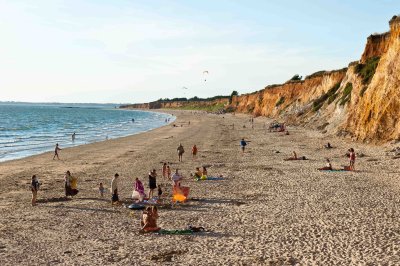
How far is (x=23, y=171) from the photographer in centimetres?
2916

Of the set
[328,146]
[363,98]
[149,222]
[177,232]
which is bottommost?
[177,232]

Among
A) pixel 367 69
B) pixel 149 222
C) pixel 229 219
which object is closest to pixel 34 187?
pixel 149 222

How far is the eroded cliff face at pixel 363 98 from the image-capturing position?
116 feet

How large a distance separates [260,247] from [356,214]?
559cm

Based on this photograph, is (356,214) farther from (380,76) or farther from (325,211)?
(380,76)

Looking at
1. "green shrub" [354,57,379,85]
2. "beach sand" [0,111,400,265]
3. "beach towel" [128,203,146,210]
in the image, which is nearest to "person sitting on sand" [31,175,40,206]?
"beach sand" [0,111,400,265]

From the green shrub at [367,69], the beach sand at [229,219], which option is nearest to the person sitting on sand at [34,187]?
the beach sand at [229,219]

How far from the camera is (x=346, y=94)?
52875 mm

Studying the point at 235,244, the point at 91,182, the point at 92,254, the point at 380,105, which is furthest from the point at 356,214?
the point at 380,105

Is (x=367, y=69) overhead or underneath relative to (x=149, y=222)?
overhead

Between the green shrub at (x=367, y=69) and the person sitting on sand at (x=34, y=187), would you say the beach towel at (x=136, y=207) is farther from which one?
the green shrub at (x=367, y=69)

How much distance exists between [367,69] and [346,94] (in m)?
5.14

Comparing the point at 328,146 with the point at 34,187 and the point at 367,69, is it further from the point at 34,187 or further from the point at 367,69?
the point at 34,187

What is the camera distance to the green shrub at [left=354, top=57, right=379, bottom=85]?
4647 centimetres
